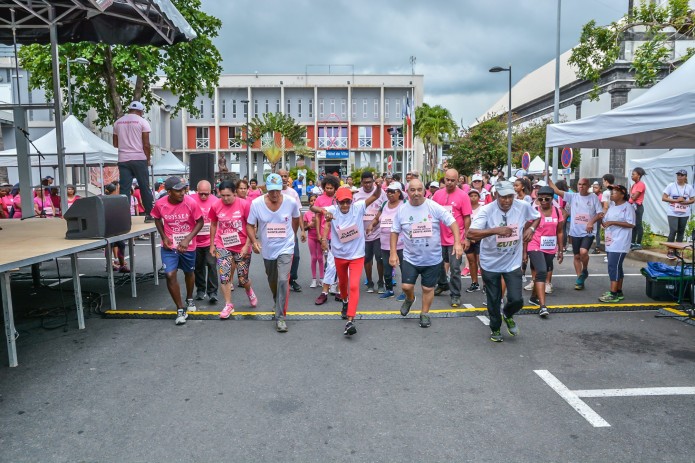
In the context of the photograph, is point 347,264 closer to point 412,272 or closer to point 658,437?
point 412,272

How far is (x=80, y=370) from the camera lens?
542cm

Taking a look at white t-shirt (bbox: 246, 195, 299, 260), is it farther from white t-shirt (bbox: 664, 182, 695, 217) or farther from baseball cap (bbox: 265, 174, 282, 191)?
white t-shirt (bbox: 664, 182, 695, 217)

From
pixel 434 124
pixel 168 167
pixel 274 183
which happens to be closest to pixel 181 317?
pixel 274 183

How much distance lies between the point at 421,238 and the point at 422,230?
0.10m

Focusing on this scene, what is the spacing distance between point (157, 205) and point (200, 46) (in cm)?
1721

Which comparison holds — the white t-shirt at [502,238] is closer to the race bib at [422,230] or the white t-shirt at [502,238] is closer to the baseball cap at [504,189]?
the baseball cap at [504,189]

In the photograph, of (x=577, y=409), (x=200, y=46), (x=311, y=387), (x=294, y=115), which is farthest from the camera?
(x=294, y=115)

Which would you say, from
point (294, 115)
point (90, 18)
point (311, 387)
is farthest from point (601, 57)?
point (294, 115)

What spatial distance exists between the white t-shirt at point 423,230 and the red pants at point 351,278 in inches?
26.1

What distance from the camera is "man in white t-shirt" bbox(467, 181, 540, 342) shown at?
631cm

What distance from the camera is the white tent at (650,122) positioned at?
6816 millimetres

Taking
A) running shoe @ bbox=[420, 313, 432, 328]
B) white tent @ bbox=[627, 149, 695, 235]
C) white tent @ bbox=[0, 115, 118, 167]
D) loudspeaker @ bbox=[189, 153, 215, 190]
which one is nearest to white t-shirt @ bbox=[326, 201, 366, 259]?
running shoe @ bbox=[420, 313, 432, 328]

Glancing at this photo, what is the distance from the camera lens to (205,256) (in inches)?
338

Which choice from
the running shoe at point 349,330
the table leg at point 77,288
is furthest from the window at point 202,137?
Result: the running shoe at point 349,330
